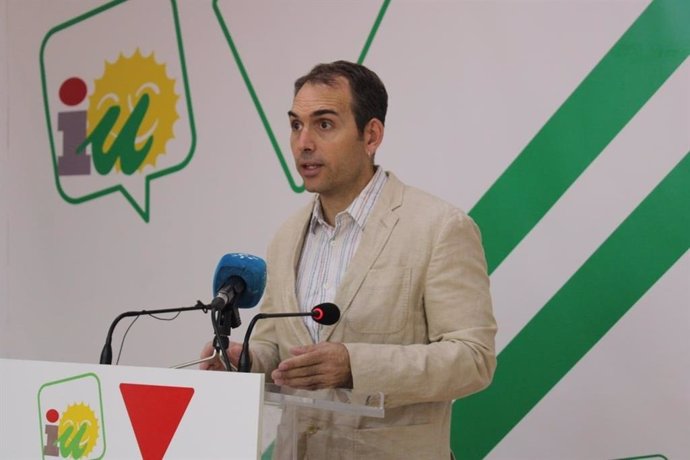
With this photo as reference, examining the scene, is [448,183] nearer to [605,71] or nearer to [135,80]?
[605,71]

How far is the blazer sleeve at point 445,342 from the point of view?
196cm

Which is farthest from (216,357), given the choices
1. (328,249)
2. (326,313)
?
(328,249)

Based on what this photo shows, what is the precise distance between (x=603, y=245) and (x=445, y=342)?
1.03 meters

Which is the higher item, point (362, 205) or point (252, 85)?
point (252, 85)

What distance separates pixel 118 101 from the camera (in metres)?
3.73

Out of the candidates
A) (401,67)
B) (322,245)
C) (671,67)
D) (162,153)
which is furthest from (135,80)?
(671,67)

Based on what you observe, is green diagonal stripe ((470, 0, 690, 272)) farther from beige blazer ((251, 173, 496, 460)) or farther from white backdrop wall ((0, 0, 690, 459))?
beige blazer ((251, 173, 496, 460))

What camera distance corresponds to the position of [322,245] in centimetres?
238

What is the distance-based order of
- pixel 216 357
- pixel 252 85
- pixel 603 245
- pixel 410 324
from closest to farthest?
pixel 216 357
pixel 410 324
pixel 603 245
pixel 252 85

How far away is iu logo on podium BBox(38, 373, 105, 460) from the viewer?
1.56 metres

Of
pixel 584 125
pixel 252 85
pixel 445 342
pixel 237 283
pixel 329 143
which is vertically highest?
pixel 252 85

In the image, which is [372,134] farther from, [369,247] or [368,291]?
[368,291]

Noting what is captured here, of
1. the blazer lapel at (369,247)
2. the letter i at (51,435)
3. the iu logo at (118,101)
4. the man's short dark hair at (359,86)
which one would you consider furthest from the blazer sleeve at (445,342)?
the iu logo at (118,101)

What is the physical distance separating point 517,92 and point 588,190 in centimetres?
41
